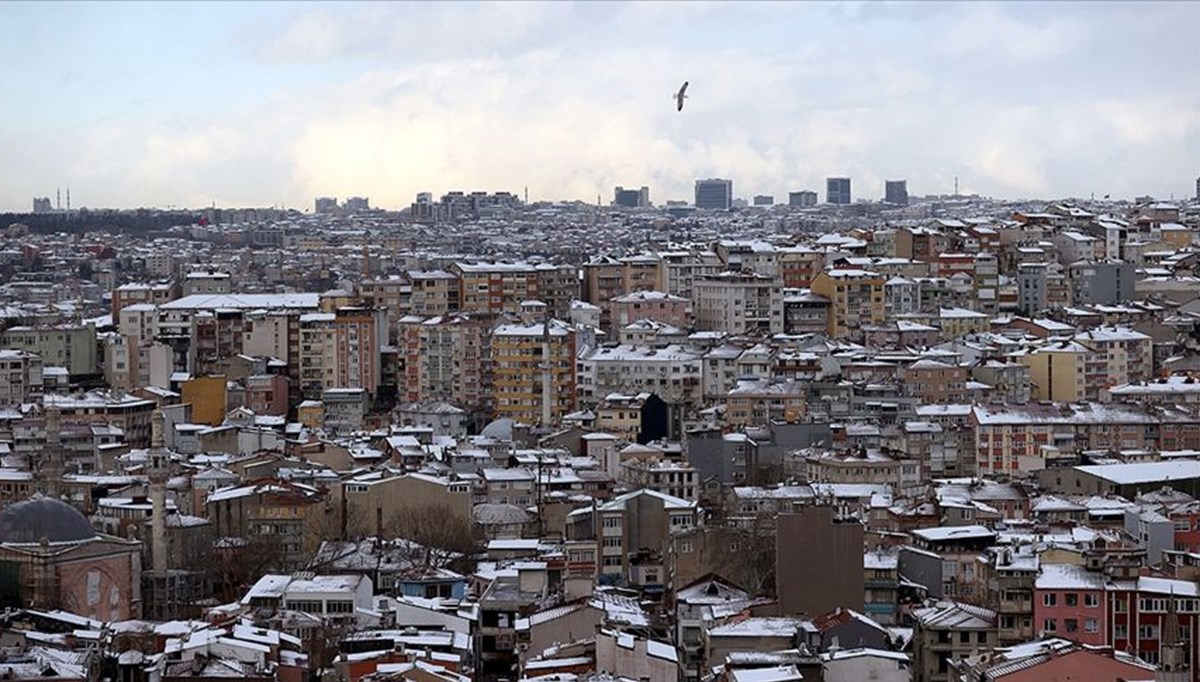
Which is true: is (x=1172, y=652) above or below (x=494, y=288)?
below

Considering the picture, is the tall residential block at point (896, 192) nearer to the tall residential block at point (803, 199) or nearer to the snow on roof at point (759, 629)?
the tall residential block at point (803, 199)

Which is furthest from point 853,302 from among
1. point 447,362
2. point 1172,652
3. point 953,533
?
point 1172,652

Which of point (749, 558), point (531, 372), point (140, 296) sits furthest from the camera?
point (140, 296)

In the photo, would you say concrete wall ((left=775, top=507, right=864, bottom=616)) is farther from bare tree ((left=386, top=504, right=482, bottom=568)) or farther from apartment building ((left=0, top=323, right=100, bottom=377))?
apartment building ((left=0, top=323, right=100, bottom=377))

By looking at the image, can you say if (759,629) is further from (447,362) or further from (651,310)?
(651,310)

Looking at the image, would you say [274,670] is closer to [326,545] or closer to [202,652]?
[202,652]

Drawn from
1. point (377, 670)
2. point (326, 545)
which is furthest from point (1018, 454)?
point (377, 670)

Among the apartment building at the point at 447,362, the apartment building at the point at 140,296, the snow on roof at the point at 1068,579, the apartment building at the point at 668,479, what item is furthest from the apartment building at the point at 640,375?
the snow on roof at the point at 1068,579
